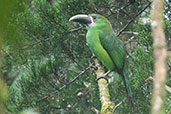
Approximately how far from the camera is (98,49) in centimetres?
315

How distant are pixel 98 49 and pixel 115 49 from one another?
19 centimetres

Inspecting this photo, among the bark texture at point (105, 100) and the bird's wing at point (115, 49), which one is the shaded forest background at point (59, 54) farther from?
the bark texture at point (105, 100)

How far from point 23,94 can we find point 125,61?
3.82ft

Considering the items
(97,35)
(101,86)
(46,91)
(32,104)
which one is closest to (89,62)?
(97,35)

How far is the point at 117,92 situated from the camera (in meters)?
3.32

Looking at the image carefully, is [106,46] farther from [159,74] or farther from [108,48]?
[159,74]

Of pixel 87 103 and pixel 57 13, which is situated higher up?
pixel 57 13

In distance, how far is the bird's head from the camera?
294cm

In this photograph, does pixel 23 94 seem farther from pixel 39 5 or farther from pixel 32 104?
pixel 39 5

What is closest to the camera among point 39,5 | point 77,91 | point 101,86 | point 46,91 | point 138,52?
point 101,86

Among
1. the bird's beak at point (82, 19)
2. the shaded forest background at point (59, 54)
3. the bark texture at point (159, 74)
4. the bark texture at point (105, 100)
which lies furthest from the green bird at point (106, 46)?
the bark texture at point (159, 74)

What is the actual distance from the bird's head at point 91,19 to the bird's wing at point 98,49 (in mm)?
123

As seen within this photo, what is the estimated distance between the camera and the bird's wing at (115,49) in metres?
3.06

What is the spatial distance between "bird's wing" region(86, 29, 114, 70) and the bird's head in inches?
4.8
